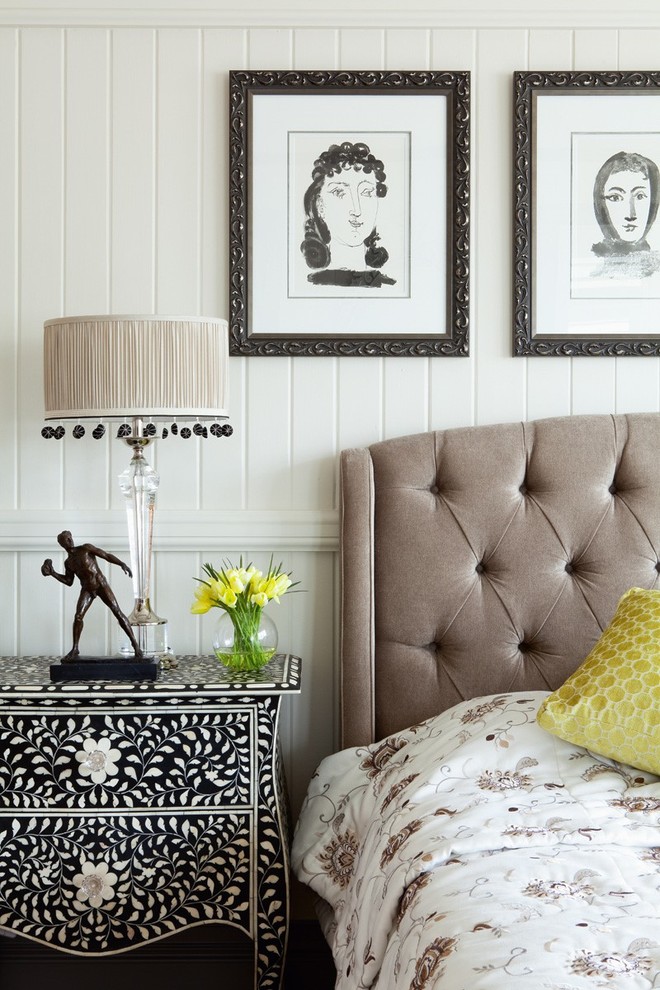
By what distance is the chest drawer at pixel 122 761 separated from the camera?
1609mm

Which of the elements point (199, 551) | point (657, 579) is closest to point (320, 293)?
point (199, 551)

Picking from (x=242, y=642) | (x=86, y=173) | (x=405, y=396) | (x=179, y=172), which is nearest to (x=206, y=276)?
(x=179, y=172)

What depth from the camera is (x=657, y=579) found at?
6.08 feet

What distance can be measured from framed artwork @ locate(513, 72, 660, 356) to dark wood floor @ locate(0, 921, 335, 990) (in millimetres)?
1425

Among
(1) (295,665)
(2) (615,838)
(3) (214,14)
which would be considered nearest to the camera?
(2) (615,838)

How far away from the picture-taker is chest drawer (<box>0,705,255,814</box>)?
1609 mm

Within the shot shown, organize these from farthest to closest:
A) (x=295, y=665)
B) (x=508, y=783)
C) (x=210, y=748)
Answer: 1. (x=295, y=665)
2. (x=210, y=748)
3. (x=508, y=783)

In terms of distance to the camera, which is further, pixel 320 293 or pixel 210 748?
pixel 320 293

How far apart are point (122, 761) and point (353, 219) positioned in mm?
1213

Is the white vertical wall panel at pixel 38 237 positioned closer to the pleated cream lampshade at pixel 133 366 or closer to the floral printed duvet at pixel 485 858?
the pleated cream lampshade at pixel 133 366

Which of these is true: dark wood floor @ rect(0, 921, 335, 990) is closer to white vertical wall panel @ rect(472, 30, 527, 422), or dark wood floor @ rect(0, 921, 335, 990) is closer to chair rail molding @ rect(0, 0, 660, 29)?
white vertical wall panel @ rect(472, 30, 527, 422)

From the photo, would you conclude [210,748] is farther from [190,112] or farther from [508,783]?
[190,112]

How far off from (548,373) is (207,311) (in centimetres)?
76

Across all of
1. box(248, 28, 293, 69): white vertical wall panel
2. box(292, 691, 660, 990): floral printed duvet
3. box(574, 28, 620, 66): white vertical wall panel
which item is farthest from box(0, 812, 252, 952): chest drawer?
box(574, 28, 620, 66): white vertical wall panel
